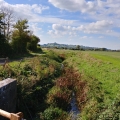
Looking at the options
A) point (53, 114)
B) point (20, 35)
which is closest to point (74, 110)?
point (53, 114)

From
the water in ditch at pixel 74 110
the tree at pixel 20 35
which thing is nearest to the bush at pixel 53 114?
the water in ditch at pixel 74 110

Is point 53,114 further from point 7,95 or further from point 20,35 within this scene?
point 20,35

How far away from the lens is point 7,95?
405 inches

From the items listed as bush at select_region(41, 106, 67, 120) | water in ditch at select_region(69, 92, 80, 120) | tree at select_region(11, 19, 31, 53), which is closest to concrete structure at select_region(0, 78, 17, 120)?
bush at select_region(41, 106, 67, 120)

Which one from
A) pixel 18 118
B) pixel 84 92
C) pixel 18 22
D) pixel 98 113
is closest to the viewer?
pixel 18 118

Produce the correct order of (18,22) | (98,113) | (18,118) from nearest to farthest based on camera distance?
(18,118) < (98,113) < (18,22)

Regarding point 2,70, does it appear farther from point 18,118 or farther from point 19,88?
point 18,118

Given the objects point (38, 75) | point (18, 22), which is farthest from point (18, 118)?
point (18, 22)

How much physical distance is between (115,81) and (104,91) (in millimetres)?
3987

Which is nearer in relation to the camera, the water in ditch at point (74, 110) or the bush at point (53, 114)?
the bush at point (53, 114)

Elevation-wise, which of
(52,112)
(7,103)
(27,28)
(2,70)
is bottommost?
(52,112)

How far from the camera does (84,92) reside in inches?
660

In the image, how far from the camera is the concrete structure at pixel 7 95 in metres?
9.67

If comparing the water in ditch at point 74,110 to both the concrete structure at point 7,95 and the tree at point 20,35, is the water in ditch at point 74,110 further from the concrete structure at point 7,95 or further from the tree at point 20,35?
the tree at point 20,35
